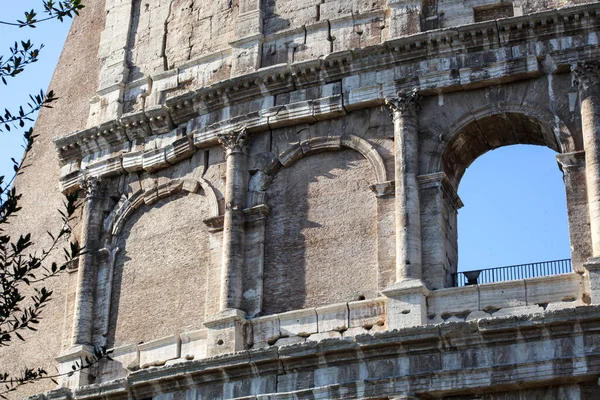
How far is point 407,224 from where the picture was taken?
16078mm

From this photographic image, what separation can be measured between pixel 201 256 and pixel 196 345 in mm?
1375

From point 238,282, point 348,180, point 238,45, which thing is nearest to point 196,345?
point 238,282

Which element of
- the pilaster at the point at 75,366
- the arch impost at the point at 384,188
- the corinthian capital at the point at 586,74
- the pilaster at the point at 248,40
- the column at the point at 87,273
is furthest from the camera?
the pilaster at the point at 248,40

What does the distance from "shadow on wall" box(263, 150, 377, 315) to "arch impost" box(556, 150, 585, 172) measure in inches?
97.5

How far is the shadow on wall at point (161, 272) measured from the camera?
1755 centimetres

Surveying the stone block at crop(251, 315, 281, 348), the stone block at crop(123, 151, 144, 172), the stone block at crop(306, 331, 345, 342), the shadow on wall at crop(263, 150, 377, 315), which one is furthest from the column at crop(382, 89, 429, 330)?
the stone block at crop(123, 151, 144, 172)

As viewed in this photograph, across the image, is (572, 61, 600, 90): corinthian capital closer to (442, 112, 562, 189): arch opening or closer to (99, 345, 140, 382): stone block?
(442, 112, 562, 189): arch opening

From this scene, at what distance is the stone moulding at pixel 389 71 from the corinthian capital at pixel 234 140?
147 mm

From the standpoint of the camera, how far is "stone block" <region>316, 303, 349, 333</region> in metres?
16.0

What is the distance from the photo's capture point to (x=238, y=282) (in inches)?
666

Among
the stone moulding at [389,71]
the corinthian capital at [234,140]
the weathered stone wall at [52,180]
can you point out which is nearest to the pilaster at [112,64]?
the weathered stone wall at [52,180]

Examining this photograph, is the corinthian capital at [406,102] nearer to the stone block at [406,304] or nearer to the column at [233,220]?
the column at [233,220]

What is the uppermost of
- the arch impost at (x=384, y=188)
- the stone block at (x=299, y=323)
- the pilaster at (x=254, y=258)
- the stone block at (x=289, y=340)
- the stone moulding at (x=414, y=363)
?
the arch impost at (x=384, y=188)

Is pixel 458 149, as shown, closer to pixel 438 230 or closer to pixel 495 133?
pixel 495 133
